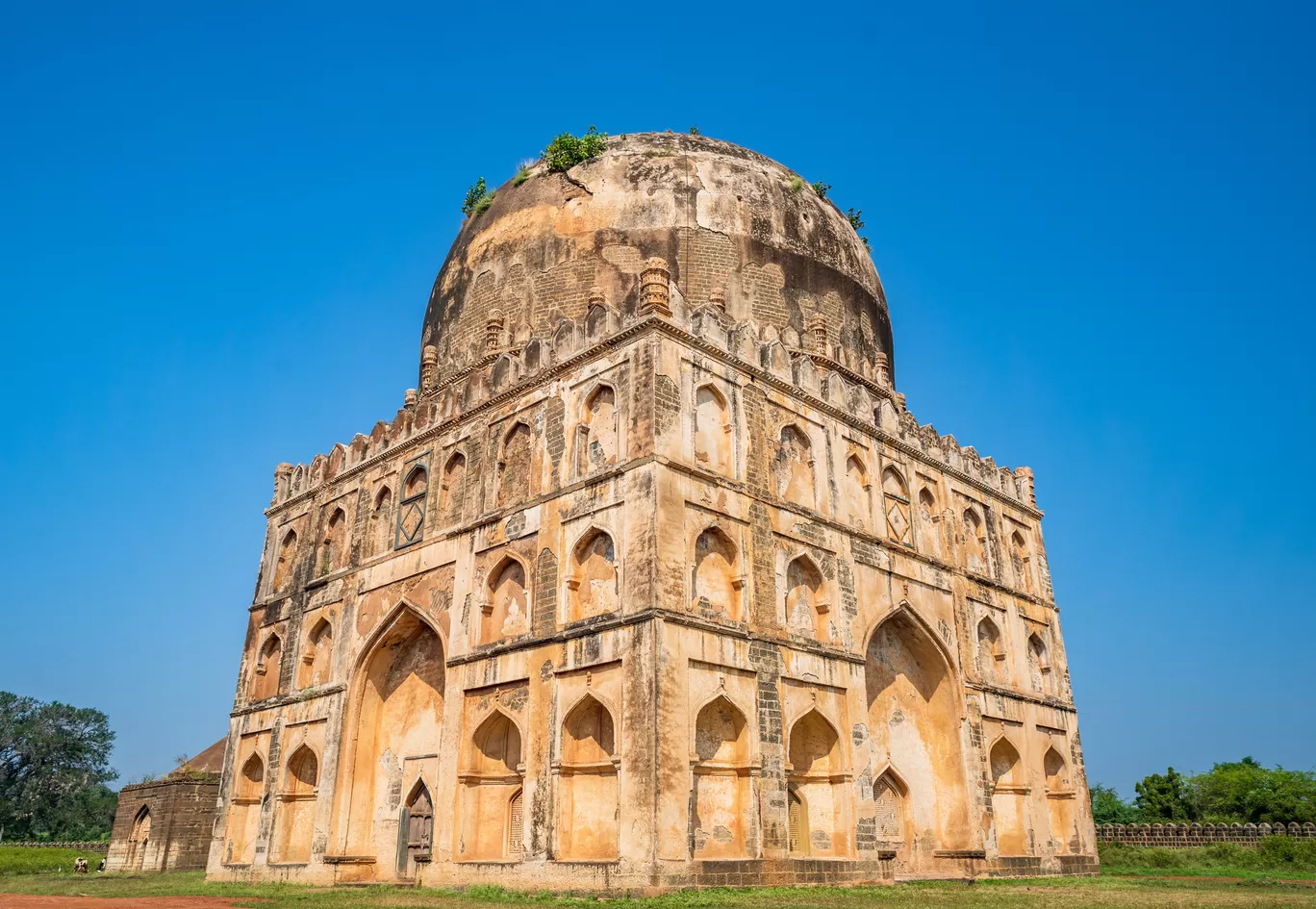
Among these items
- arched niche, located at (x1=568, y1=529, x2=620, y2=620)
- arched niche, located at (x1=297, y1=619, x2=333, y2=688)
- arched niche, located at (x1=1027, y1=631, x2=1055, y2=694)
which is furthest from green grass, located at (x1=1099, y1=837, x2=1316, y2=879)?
arched niche, located at (x1=297, y1=619, x2=333, y2=688)

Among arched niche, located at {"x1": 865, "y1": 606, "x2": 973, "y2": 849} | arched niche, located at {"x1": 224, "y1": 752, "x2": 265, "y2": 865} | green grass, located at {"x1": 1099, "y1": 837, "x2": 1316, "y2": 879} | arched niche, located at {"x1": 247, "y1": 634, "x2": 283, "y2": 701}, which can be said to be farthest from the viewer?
green grass, located at {"x1": 1099, "y1": 837, "x2": 1316, "y2": 879}

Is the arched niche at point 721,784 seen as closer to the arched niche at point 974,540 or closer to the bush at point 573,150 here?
the arched niche at point 974,540

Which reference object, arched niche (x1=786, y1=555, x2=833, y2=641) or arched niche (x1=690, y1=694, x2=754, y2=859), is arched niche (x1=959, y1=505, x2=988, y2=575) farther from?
arched niche (x1=690, y1=694, x2=754, y2=859)

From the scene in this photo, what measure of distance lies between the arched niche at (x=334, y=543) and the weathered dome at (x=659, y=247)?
3.58m

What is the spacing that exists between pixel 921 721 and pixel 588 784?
685cm

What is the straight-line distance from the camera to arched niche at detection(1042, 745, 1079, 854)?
58.4ft

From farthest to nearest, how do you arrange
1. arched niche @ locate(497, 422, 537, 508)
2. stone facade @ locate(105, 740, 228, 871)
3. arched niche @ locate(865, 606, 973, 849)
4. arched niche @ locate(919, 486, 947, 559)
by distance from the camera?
stone facade @ locate(105, 740, 228, 871) < arched niche @ locate(919, 486, 947, 559) < arched niche @ locate(865, 606, 973, 849) < arched niche @ locate(497, 422, 537, 508)

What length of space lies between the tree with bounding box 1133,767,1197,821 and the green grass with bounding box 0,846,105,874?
3659 cm

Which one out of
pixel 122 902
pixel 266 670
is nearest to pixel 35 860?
pixel 266 670

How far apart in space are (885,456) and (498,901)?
9687 mm

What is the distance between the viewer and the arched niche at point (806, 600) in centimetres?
1390

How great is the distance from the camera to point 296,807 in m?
17.0

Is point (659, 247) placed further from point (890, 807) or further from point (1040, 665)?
point (1040, 665)

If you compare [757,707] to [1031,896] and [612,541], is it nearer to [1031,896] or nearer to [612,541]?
[612,541]
